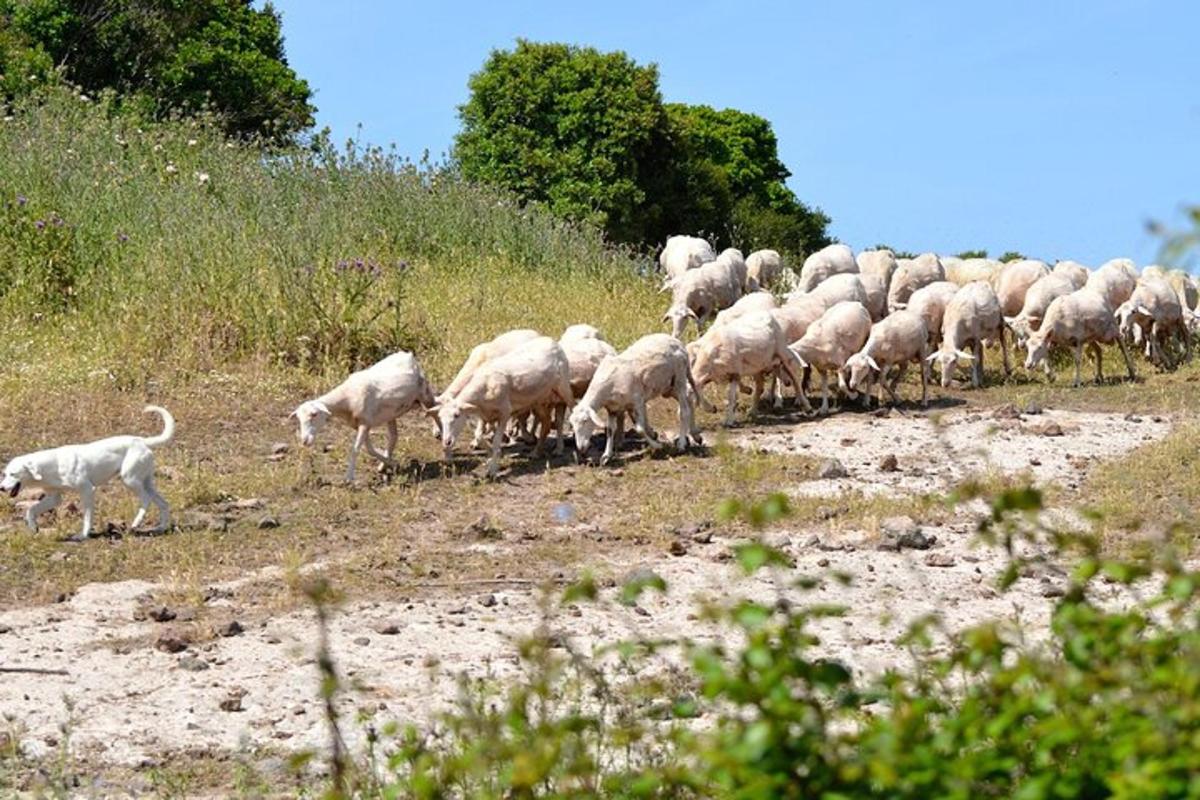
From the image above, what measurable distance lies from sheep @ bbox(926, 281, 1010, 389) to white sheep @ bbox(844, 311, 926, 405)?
0.96 meters

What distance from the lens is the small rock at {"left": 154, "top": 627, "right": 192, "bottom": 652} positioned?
858 centimetres

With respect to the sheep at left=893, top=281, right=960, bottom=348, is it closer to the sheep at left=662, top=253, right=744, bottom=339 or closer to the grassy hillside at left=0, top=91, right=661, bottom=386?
the sheep at left=662, top=253, right=744, bottom=339

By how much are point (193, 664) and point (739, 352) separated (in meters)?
7.26

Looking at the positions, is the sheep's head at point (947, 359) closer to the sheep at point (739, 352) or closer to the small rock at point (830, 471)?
the sheep at point (739, 352)

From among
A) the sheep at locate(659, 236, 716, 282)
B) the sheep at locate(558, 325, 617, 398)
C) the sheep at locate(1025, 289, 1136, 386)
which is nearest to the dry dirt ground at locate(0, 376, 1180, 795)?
the sheep at locate(558, 325, 617, 398)

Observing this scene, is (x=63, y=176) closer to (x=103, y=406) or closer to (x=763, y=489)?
(x=103, y=406)

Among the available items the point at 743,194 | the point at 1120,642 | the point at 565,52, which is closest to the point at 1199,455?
the point at 1120,642

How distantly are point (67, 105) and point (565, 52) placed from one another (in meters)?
11.8

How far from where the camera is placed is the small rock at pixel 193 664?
8266 millimetres

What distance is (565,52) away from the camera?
108 feet

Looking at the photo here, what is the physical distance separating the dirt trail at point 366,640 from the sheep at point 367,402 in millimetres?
2558

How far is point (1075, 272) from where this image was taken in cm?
1995

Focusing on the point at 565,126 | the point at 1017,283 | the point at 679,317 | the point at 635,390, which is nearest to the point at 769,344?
the point at 635,390

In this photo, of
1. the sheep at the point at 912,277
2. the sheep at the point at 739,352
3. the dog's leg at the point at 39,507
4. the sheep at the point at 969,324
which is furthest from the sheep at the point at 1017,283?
the dog's leg at the point at 39,507
